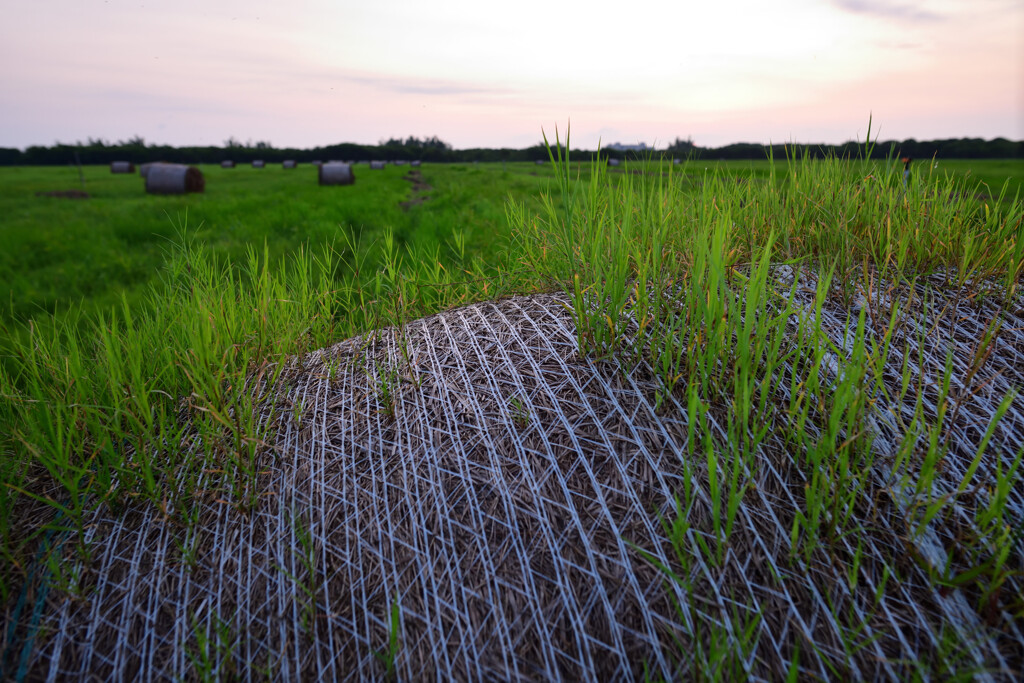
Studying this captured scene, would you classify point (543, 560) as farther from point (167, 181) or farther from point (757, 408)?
point (167, 181)

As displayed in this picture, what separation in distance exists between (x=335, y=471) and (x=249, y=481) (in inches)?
11.1

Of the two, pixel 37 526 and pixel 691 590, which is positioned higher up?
pixel 691 590

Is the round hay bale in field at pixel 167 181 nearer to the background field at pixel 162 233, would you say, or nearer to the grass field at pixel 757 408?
the background field at pixel 162 233

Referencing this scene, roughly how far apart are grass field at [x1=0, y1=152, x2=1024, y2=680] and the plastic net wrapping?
1 centimetres

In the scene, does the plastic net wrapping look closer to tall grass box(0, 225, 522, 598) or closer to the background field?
tall grass box(0, 225, 522, 598)

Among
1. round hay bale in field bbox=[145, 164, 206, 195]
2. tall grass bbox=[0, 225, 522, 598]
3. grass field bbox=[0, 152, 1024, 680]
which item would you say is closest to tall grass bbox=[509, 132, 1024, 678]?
grass field bbox=[0, 152, 1024, 680]

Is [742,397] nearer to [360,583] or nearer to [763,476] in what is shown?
[763,476]

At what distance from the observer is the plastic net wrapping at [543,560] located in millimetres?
1119

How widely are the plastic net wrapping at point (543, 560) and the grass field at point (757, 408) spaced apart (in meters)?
0.01

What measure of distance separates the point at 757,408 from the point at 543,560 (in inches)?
30.3

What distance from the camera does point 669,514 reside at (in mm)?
1320

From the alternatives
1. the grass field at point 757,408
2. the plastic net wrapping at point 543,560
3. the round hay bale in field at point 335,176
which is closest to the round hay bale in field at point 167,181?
the round hay bale in field at point 335,176

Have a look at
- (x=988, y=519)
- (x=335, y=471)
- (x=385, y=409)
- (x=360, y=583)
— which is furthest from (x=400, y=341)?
(x=988, y=519)

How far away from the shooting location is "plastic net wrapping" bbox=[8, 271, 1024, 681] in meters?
1.12
